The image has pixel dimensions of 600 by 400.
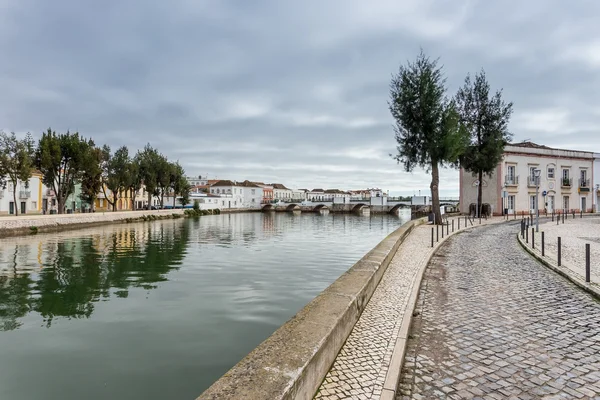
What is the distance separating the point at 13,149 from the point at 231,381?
4063 centimetres

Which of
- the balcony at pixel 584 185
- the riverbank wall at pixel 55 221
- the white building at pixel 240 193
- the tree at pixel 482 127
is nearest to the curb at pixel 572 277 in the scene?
the tree at pixel 482 127

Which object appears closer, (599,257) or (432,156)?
(599,257)

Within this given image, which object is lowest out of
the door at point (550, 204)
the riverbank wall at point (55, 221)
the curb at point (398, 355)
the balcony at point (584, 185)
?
the riverbank wall at point (55, 221)

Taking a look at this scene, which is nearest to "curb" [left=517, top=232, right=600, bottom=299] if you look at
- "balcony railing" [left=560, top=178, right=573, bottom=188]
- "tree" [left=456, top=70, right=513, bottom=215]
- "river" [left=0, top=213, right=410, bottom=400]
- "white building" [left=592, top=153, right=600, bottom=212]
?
"river" [left=0, top=213, right=410, bottom=400]

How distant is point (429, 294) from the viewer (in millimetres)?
7422

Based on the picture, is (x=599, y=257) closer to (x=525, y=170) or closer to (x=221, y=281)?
(x=221, y=281)

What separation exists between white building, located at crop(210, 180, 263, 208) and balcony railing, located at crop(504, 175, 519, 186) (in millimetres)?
74642

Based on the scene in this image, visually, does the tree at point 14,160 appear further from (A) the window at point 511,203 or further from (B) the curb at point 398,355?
(A) the window at point 511,203

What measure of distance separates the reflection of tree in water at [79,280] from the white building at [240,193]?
279 ft

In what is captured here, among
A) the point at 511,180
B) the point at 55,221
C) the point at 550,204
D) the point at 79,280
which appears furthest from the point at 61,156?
the point at 550,204

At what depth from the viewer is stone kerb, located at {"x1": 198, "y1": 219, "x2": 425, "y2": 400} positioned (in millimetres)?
2740

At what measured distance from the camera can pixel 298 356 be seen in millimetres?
3275

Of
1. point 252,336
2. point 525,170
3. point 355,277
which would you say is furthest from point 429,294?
point 525,170

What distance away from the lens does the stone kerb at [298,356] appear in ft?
8.99
